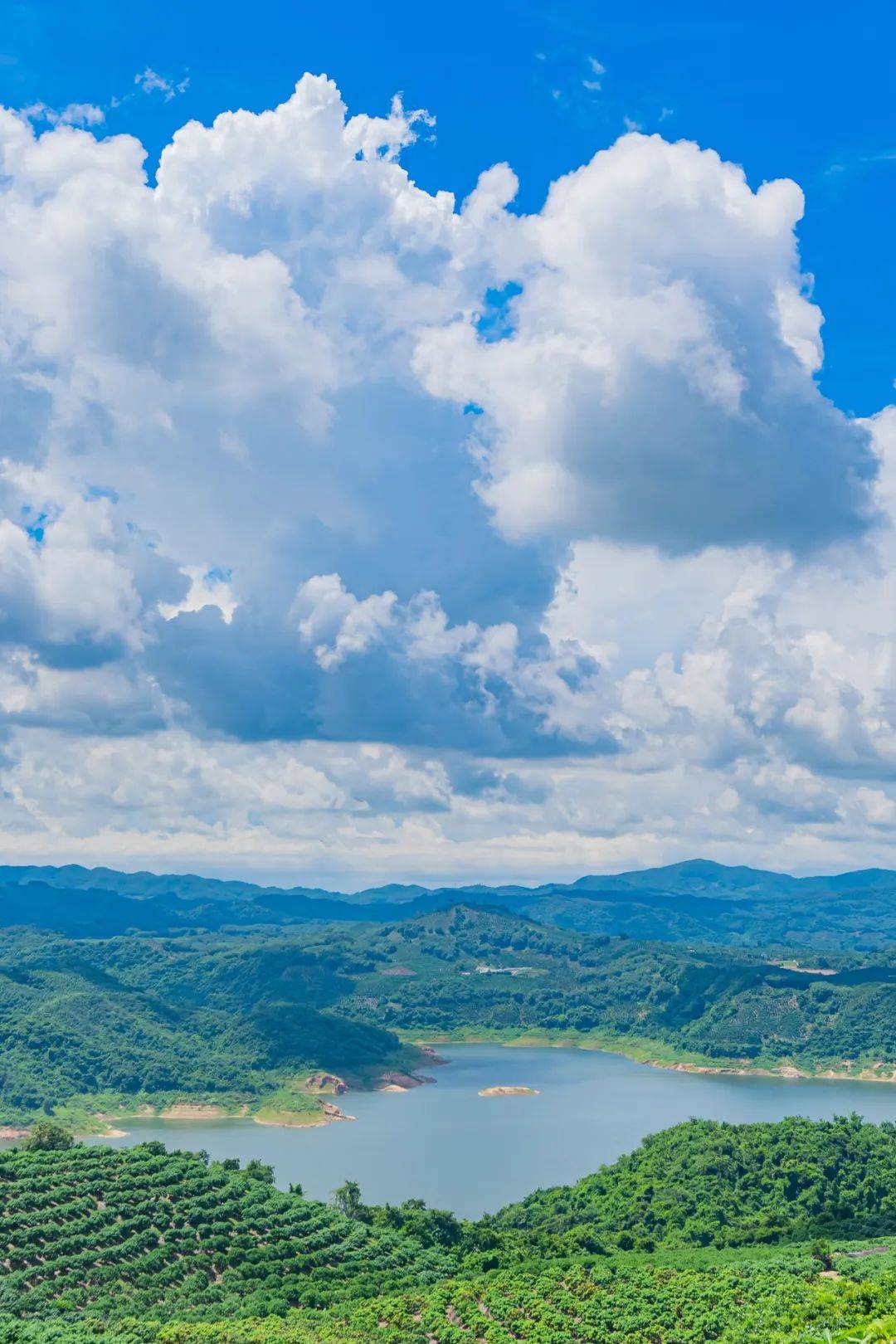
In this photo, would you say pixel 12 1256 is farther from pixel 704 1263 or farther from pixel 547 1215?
pixel 547 1215

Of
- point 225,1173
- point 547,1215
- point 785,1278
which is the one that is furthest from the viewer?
point 547,1215

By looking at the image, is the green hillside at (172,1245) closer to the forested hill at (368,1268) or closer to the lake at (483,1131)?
the forested hill at (368,1268)

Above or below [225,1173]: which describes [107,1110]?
below

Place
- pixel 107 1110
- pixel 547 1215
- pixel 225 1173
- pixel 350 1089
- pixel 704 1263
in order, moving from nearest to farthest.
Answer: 1. pixel 704 1263
2. pixel 225 1173
3. pixel 547 1215
4. pixel 107 1110
5. pixel 350 1089

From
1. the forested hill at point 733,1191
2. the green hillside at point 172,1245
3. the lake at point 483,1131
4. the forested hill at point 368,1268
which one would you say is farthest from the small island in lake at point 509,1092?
the green hillside at point 172,1245

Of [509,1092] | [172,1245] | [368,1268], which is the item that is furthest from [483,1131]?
[172,1245]

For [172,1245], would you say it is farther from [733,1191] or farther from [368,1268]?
[733,1191]

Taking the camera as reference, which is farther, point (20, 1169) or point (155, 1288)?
point (20, 1169)

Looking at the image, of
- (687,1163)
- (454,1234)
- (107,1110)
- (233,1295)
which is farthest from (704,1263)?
(107,1110)
